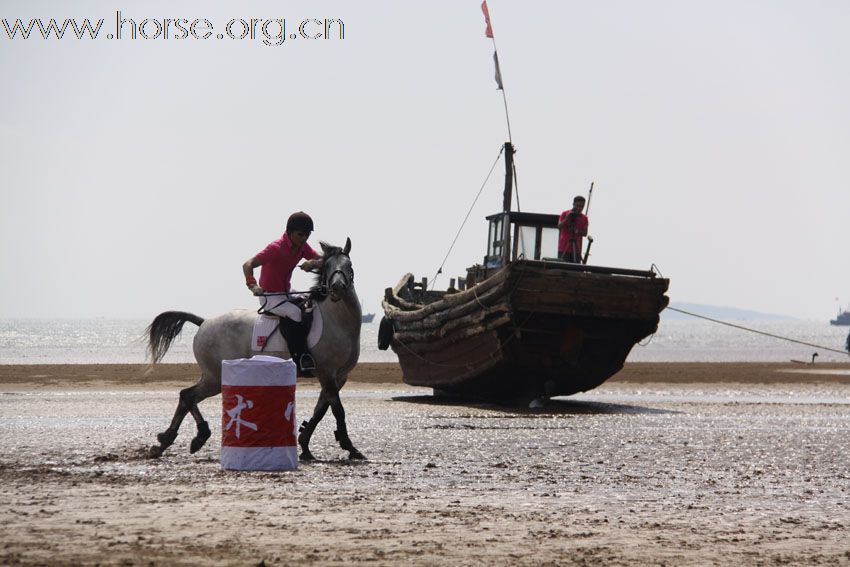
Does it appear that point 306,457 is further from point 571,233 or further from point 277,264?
point 571,233

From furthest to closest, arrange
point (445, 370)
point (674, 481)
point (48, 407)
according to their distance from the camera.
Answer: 1. point (445, 370)
2. point (48, 407)
3. point (674, 481)

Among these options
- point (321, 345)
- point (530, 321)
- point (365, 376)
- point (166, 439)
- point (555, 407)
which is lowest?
point (365, 376)

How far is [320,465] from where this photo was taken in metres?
11.8

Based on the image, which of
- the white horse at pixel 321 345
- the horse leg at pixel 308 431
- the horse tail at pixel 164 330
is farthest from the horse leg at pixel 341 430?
the horse tail at pixel 164 330

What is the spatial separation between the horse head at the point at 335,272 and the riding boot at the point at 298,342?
443 mm

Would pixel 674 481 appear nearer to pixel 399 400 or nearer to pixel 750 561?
pixel 750 561

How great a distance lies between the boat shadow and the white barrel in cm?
1013

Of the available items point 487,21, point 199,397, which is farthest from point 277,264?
point 487,21

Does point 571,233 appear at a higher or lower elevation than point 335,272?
higher

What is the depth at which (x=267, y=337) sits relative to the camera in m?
12.4

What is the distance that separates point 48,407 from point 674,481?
14150mm

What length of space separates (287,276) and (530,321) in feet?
31.7

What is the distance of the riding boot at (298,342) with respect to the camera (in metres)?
12.4

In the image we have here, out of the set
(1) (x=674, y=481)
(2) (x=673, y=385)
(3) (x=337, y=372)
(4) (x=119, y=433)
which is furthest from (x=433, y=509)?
(2) (x=673, y=385)
